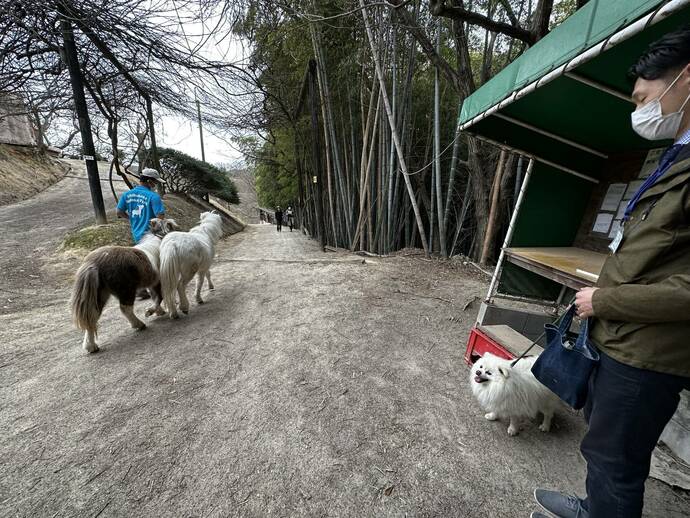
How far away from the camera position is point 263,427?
153cm

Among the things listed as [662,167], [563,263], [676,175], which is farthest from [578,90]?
[676,175]

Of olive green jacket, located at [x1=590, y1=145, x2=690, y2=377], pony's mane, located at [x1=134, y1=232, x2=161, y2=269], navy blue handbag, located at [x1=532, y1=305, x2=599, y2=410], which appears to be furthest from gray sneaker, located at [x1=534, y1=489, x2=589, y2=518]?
pony's mane, located at [x1=134, y1=232, x2=161, y2=269]

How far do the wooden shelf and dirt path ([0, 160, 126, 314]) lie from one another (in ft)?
17.8

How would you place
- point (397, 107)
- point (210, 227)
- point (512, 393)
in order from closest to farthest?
1. point (512, 393)
2. point (210, 227)
3. point (397, 107)

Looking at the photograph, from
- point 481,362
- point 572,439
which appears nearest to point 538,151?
point 481,362

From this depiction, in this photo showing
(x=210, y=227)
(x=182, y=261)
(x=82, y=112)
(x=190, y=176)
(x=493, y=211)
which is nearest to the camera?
(x=182, y=261)

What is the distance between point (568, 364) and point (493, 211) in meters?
3.73

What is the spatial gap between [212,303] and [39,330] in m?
1.51

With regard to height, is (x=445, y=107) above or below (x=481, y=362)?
above

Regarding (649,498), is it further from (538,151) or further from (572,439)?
(538,151)

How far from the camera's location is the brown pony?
2.07 m

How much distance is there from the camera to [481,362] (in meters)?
1.55

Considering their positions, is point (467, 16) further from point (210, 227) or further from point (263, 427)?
point (263, 427)

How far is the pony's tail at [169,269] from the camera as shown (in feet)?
8.28
